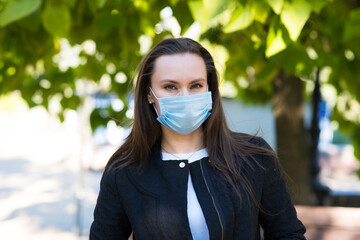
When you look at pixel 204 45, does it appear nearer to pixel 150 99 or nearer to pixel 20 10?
pixel 150 99

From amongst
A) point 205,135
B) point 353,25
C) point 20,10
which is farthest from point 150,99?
point 353,25

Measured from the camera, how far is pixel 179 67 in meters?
2.05

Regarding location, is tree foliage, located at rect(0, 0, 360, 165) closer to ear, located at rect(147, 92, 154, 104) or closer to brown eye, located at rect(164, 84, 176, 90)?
ear, located at rect(147, 92, 154, 104)

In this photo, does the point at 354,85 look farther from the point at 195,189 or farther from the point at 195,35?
the point at 195,189

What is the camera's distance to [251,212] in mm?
2029

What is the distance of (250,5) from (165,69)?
0.47 metres

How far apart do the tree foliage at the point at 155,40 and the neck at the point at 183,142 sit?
1.31 ft

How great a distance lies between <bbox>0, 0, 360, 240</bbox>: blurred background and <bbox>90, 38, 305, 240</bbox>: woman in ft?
0.73

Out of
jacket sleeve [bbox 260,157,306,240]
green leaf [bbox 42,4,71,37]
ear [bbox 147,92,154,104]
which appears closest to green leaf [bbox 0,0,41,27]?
green leaf [bbox 42,4,71,37]

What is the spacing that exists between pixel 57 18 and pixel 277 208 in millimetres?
1285

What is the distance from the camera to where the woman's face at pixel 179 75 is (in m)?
2.05

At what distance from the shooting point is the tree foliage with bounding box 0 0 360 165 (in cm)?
195

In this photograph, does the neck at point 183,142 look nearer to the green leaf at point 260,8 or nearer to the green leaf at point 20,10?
the green leaf at point 260,8

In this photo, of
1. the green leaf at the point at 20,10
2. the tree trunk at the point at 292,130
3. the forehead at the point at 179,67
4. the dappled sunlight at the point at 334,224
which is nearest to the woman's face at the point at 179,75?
the forehead at the point at 179,67
